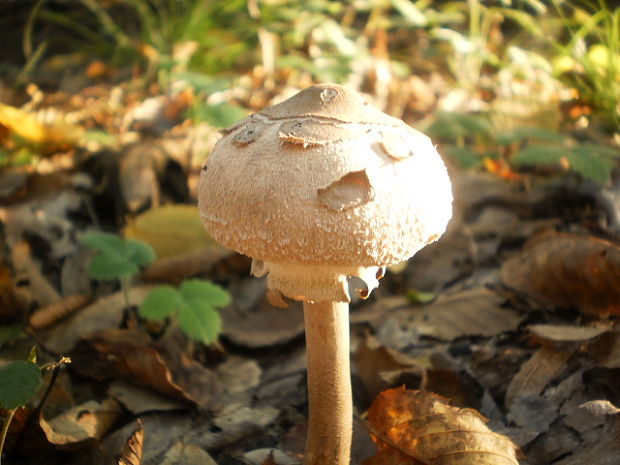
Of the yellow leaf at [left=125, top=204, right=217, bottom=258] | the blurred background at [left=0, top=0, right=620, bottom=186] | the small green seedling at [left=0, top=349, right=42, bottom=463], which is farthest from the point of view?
the blurred background at [left=0, top=0, right=620, bottom=186]

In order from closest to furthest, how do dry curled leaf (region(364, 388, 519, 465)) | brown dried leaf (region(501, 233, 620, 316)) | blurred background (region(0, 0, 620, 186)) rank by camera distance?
dry curled leaf (region(364, 388, 519, 465)), brown dried leaf (region(501, 233, 620, 316)), blurred background (region(0, 0, 620, 186))

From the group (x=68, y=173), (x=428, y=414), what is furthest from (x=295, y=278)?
(x=68, y=173)

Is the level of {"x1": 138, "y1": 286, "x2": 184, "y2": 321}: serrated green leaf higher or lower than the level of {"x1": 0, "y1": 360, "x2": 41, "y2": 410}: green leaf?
lower

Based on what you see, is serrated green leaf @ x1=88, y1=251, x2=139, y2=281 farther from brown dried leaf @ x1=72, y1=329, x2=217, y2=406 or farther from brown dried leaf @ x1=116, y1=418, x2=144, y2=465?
brown dried leaf @ x1=116, y1=418, x2=144, y2=465

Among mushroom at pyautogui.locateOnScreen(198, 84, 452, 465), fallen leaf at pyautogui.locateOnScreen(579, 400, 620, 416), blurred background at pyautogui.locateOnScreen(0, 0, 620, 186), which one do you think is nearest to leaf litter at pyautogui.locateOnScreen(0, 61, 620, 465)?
fallen leaf at pyautogui.locateOnScreen(579, 400, 620, 416)

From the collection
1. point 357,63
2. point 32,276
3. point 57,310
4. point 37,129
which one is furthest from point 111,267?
point 357,63

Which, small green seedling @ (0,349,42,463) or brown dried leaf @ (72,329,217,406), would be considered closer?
small green seedling @ (0,349,42,463)
